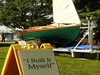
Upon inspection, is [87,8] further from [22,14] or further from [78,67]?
[22,14]

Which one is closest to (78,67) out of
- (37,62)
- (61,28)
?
(37,62)

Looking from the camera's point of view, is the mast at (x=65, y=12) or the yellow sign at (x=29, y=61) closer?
the yellow sign at (x=29, y=61)

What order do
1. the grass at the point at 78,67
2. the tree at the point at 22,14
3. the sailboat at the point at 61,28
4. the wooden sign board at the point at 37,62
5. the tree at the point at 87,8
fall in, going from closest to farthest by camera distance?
the wooden sign board at the point at 37,62, the grass at the point at 78,67, the sailboat at the point at 61,28, the tree at the point at 87,8, the tree at the point at 22,14

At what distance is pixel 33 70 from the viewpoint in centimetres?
516

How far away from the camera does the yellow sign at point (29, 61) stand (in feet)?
16.9

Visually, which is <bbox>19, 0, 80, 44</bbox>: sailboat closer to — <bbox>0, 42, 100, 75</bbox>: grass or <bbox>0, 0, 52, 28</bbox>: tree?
<bbox>0, 42, 100, 75</bbox>: grass

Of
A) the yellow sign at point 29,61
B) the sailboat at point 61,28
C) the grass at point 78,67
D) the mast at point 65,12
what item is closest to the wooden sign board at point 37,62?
the yellow sign at point 29,61

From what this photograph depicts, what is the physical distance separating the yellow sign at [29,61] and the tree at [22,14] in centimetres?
3493

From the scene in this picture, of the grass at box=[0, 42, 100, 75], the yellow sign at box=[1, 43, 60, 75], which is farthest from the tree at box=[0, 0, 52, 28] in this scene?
the yellow sign at box=[1, 43, 60, 75]

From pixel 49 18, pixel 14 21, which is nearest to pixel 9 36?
pixel 14 21

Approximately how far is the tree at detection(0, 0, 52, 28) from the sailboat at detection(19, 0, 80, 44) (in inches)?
927

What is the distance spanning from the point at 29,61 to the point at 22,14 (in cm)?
3808

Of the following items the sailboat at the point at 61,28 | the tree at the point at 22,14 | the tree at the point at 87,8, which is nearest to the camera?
the sailboat at the point at 61,28

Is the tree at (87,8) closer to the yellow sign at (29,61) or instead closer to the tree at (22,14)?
the yellow sign at (29,61)
